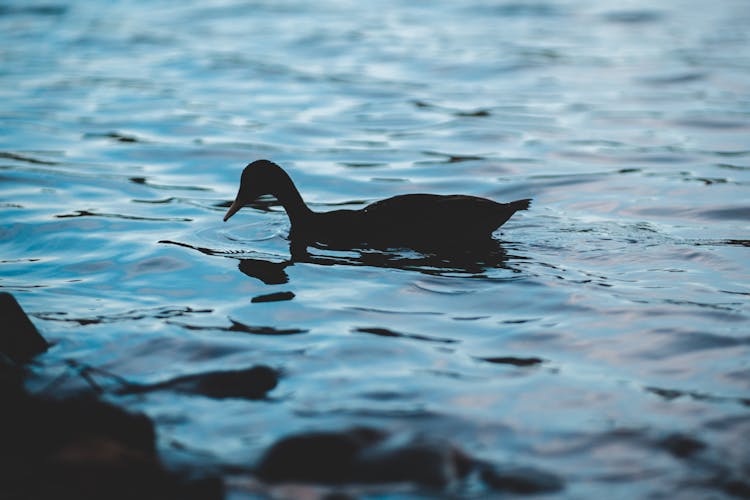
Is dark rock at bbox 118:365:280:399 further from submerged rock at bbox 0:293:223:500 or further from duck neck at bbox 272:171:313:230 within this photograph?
duck neck at bbox 272:171:313:230

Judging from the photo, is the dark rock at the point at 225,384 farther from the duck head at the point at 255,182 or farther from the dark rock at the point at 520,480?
the duck head at the point at 255,182

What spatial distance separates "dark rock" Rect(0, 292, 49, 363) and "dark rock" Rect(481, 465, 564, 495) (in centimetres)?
286

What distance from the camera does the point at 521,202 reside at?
8734 millimetres

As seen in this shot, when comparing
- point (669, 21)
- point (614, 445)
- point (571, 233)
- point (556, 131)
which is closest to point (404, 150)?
point (556, 131)

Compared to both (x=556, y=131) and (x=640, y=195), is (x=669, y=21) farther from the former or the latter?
(x=640, y=195)

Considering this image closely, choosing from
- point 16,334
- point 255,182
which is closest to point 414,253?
point 255,182

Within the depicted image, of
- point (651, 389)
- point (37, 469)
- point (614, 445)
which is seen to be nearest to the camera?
point (37, 469)

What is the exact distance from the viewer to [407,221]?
8.66m

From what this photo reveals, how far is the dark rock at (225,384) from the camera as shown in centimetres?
584

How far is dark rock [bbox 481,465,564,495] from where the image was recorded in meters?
4.77

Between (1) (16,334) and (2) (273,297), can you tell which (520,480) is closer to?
(1) (16,334)

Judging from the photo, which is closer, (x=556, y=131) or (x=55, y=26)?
(x=556, y=131)

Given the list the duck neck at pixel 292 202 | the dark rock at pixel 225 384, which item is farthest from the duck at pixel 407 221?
the dark rock at pixel 225 384

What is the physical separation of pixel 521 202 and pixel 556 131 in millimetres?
5302
